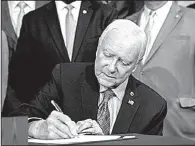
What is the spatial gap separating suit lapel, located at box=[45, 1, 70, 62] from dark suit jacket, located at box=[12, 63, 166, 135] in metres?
0.31

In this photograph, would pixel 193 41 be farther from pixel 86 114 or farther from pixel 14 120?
pixel 14 120

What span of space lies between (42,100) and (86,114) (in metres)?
0.17

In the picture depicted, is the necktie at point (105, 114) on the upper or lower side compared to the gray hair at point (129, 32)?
lower

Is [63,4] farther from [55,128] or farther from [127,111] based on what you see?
[55,128]

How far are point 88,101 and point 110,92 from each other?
0.09m

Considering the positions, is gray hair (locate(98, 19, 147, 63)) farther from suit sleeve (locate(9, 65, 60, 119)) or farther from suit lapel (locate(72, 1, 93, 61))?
suit lapel (locate(72, 1, 93, 61))

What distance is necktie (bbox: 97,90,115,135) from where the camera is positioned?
1726mm

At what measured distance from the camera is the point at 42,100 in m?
1.75

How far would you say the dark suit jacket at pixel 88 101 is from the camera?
1747mm

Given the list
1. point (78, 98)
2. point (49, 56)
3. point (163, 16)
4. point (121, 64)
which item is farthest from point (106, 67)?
point (163, 16)

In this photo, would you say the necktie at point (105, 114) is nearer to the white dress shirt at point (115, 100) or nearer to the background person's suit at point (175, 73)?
the white dress shirt at point (115, 100)

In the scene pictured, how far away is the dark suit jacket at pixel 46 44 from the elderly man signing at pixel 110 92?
32 centimetres

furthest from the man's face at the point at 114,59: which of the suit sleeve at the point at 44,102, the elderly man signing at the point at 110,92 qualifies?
the suit sleeve at the point at 44,102

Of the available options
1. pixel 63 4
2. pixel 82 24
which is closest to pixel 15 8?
pixel 63 4
